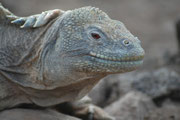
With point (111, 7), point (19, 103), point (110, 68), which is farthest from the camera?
point (111, 7)

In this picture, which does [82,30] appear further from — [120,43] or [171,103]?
[171,103]

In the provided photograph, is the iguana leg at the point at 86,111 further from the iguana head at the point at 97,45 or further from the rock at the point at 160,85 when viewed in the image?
the iguana head at the point at 97,45

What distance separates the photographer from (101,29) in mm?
4383

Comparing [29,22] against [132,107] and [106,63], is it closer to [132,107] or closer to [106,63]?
[106,63]

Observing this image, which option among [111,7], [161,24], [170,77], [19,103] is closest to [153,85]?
[170,77]

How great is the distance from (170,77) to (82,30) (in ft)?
11.1

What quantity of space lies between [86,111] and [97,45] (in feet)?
6.60

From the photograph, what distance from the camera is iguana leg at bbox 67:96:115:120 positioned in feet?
19.5

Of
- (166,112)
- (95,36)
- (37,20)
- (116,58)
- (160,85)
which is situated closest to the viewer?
(116,58)

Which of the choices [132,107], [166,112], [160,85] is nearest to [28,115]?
[132,107]

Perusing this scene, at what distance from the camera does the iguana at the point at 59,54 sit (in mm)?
4305

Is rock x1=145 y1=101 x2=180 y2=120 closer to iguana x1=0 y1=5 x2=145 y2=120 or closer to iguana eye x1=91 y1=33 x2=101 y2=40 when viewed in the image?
iguana x1=0 y1=5 x2=145 y2=120

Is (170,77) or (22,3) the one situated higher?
(22,3)

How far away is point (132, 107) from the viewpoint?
6.88 metres
